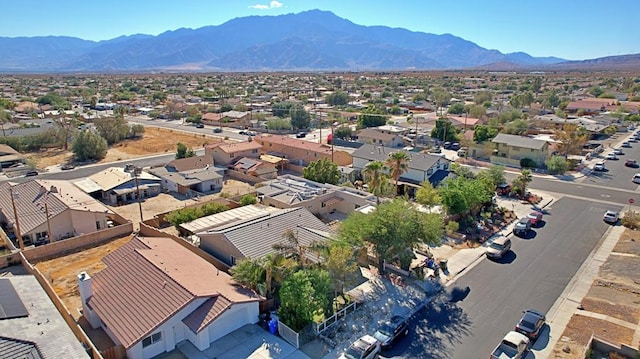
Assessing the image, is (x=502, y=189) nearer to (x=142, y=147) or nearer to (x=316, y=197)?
(x=316, y=197)

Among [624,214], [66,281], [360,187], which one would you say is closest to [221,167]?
[360,187]

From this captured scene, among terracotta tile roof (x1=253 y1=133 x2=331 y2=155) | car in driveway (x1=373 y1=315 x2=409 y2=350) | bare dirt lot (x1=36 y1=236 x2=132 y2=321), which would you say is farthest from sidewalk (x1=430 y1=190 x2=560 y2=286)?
terracotta tile roof (x1=253 y1=133 x2=331 y2=155)

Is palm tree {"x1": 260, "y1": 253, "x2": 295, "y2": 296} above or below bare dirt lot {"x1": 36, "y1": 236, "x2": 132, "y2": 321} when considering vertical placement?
above

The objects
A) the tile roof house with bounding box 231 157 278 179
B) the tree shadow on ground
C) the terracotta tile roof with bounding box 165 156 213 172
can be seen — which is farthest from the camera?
the tile roof house with bounding box 231 157 278 179

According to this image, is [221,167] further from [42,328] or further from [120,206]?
[42,328]


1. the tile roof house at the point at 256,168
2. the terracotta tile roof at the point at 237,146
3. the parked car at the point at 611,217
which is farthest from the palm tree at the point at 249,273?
the terracotta tile roof at the point at 237,146

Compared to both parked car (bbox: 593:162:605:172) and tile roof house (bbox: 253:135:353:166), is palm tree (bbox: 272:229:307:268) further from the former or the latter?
parked car (bbox: 593:162:605:172)
